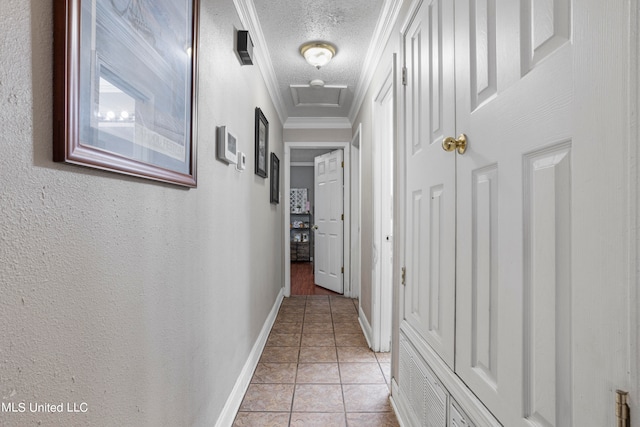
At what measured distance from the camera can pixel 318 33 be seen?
2314mm

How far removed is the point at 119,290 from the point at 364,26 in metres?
2.19

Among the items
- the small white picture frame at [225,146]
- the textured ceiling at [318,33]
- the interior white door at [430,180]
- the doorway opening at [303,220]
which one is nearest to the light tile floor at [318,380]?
the interior white door at [430,180]

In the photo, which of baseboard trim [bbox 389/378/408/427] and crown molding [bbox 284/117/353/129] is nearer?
baseboard trim [bbox 389/378/408/427]

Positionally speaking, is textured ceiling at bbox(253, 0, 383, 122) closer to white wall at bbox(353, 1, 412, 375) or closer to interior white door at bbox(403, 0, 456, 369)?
white wall at bbox(353, 1, 412, 375)

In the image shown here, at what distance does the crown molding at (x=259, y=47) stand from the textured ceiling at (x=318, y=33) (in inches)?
1.3

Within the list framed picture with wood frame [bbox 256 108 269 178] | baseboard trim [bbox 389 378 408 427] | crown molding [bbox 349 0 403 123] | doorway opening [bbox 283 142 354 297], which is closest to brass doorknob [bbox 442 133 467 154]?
crown molding [bbox 349 0 403 123]

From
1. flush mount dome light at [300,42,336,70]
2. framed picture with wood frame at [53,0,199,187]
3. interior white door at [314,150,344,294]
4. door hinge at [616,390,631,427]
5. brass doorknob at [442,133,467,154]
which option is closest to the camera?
door hinge at [616,390,631,427]

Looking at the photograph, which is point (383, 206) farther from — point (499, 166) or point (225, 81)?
point (499, 166)

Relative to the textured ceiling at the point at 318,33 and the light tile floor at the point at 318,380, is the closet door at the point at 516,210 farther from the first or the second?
the textured ceiling at the point at 318,33

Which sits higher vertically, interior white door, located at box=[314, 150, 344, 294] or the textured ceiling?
the textured ceiling

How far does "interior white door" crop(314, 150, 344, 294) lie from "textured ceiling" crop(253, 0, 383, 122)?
55.3 inches

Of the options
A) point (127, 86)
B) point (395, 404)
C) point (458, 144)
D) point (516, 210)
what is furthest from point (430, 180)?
point (395, 404)

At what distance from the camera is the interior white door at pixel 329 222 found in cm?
442

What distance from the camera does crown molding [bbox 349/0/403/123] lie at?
1.93 m
